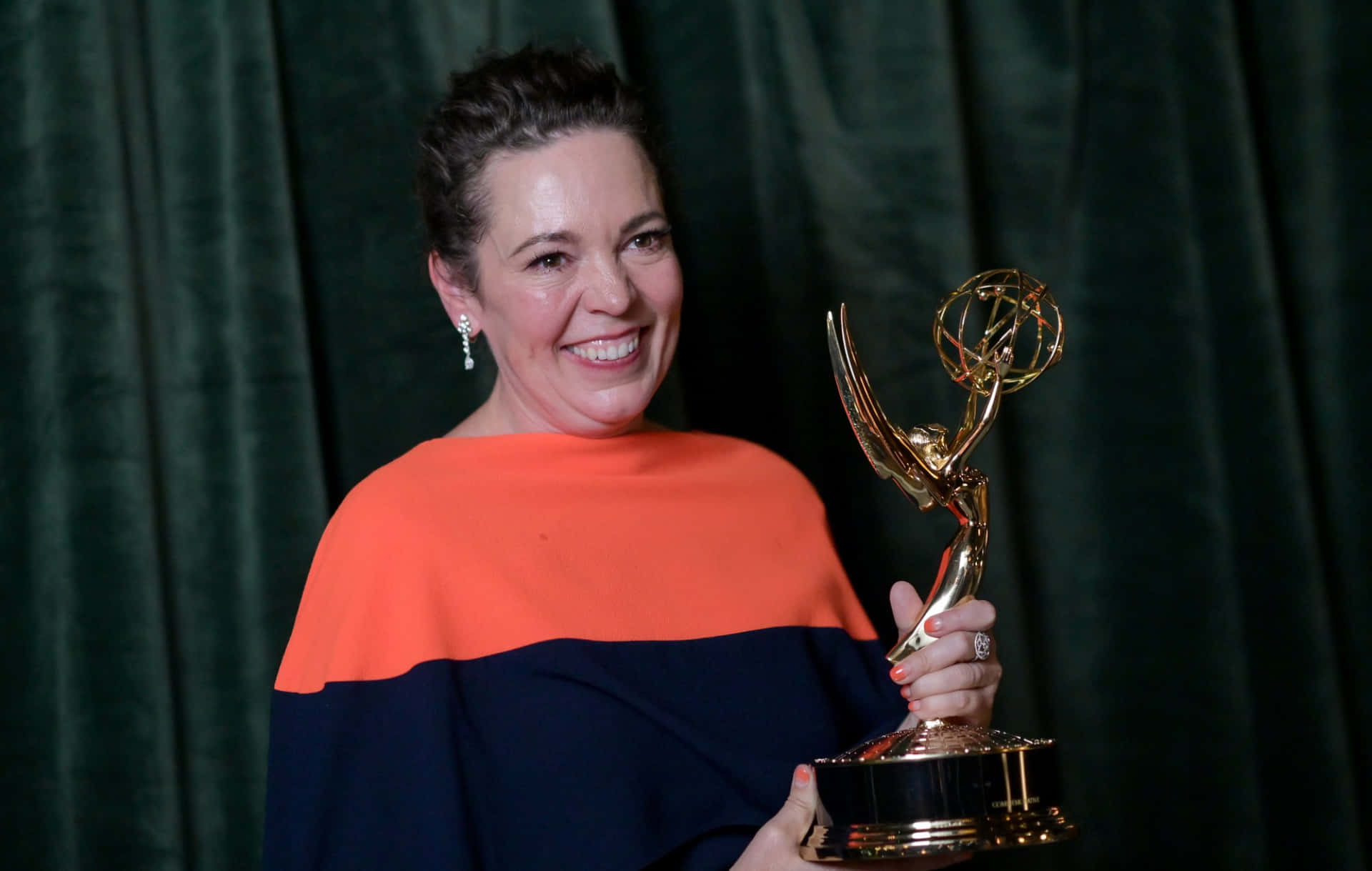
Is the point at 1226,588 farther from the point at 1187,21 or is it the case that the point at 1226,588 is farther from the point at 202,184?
the point at 202,184

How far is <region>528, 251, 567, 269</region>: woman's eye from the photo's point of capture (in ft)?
4.76

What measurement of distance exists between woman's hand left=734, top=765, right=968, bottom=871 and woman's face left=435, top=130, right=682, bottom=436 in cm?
51

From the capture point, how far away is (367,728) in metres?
1.35

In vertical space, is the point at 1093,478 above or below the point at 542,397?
below

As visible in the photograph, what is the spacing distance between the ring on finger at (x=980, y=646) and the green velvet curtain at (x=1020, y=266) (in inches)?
29.3

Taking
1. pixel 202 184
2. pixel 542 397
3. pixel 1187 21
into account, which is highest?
pixel 1187 21

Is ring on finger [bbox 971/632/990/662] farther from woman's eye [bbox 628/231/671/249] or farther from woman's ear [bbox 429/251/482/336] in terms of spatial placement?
woman's ear [bbox 429/251/482/336]

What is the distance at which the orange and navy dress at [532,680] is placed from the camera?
52.1 inches

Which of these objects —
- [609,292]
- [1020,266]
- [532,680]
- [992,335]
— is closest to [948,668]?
[992,335]

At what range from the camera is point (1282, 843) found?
2.08m

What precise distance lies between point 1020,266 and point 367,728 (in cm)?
131

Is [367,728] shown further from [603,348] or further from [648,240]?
[648,240]

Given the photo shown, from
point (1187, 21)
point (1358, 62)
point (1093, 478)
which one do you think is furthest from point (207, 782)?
point (1358, 62)

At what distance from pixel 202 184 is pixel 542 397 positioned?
66 cm
